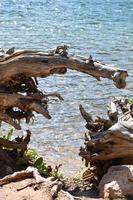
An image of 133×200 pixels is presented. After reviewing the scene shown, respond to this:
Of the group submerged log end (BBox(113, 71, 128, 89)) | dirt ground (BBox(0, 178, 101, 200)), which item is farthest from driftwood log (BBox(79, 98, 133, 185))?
dirt ground (BBox(0, 178, 101, 200))

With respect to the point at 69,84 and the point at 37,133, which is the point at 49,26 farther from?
the point at 37,133

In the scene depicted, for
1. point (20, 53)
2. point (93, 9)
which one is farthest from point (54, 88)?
point (93, 9)

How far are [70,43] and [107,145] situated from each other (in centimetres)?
1665

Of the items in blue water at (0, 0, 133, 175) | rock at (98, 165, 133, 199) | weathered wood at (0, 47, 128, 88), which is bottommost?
blue water at (0, 0, 133, 175)

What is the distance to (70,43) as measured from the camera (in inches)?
1047

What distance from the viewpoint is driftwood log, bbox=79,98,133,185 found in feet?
33.6

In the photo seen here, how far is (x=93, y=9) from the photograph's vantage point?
44156 mm

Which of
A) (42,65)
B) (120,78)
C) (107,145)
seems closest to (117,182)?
(107,145)

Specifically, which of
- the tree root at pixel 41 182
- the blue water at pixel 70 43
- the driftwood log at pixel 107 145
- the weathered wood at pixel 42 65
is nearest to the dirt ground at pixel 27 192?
the tree root at pixel 41 182

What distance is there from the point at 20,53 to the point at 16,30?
18.8m

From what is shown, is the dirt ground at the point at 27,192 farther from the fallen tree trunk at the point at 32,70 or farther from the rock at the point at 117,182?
the fallen tree trunk at the point at 32,70

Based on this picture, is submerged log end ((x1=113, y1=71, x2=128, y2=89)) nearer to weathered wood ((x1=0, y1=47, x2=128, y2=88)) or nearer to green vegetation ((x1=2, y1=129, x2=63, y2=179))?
weathered wood ((x1=0, y1=47, x2=128, y2=88))

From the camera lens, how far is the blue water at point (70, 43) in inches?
559

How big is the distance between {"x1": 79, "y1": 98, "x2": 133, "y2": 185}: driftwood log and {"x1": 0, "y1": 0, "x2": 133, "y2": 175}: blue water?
73.5 inches
